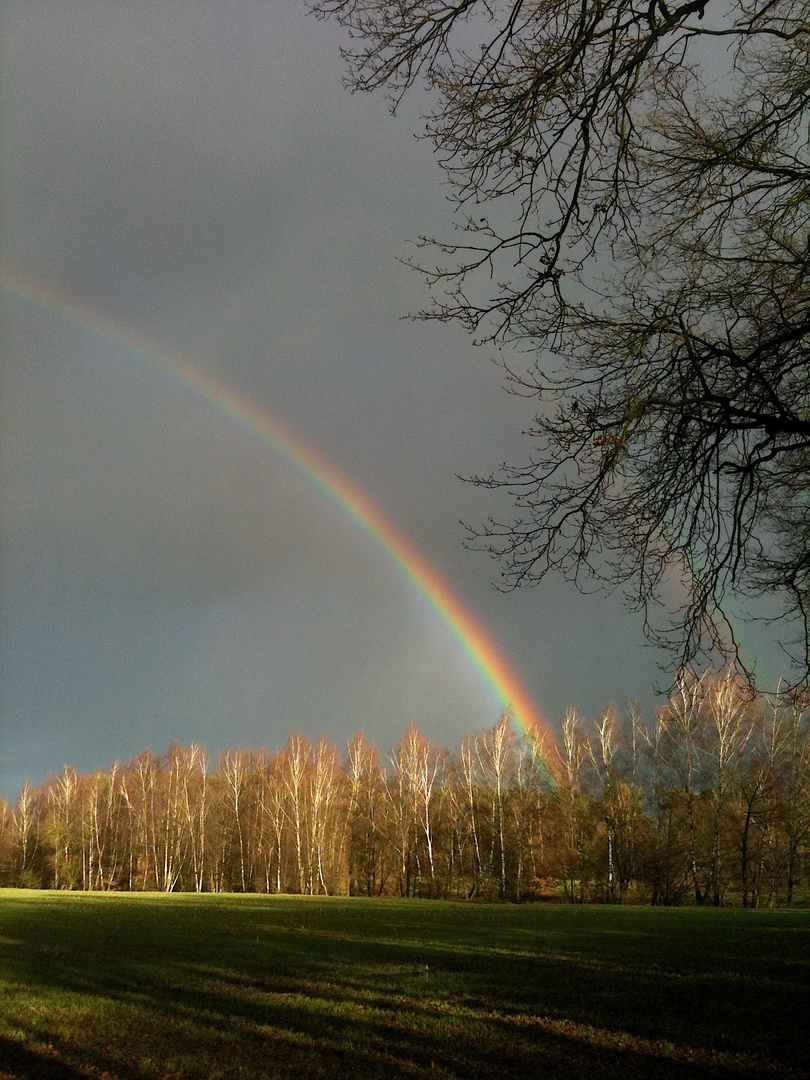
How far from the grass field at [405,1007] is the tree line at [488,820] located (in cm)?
1948

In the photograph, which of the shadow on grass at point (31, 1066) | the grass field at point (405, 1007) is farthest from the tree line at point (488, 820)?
the shadow on grass at point (31, 1066)

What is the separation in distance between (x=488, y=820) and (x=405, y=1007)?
45649 millimetres

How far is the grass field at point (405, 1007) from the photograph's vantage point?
6.77 m

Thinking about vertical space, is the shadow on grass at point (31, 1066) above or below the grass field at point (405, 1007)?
above

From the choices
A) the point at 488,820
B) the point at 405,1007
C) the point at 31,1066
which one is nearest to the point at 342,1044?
the point at 405,1007

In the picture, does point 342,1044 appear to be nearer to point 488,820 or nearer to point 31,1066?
point 31,1066

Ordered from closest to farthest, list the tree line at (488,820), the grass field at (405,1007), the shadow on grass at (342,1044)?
1. the shadow on grass at (342,1044)
2. the grass field at (405,1007)
3. the tree line at (488,820)

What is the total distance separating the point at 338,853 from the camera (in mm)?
60156

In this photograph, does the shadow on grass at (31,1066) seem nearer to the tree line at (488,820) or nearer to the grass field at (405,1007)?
the grass field at (405,1007)

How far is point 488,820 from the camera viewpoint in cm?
5253

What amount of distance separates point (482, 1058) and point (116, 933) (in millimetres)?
13874

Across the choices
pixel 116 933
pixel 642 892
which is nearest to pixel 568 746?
pixel 642 892

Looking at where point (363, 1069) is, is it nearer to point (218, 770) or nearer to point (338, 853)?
point (338, 853)

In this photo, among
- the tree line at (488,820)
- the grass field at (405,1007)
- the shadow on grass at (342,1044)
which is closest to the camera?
→ the shadow on grass at (342,1044)
